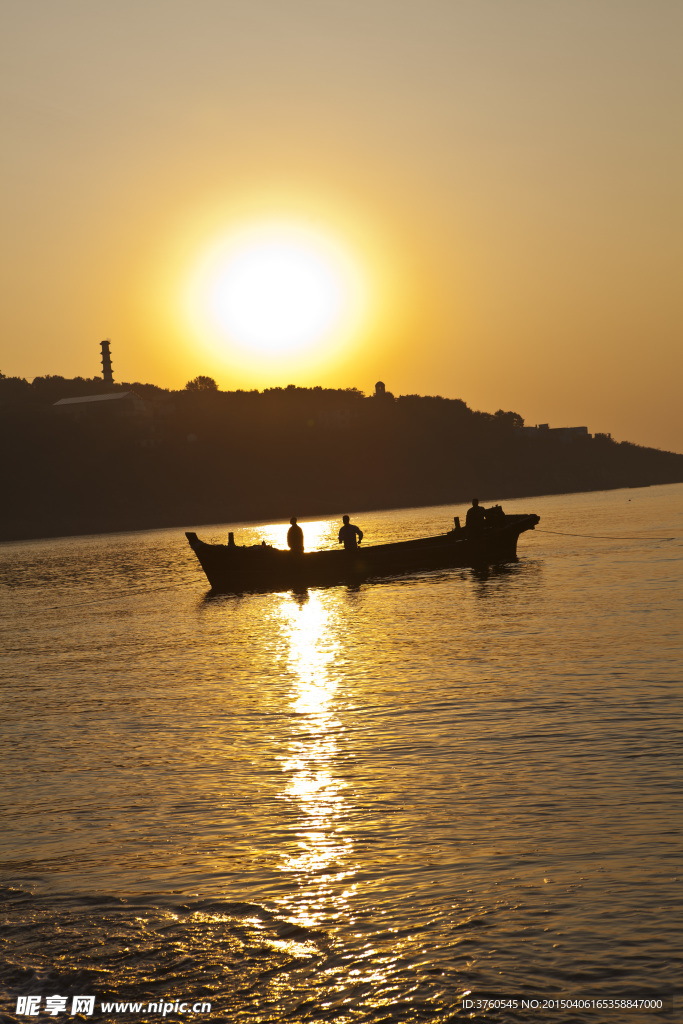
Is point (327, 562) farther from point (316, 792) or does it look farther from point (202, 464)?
point (202, 464)

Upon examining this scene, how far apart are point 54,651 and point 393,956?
849 inches

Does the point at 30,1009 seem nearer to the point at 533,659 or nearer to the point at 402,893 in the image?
the point at 402,893

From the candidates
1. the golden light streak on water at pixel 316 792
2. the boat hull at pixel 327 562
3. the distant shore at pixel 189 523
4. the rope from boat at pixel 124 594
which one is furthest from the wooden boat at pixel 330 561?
the distant shore at pixel 189 523

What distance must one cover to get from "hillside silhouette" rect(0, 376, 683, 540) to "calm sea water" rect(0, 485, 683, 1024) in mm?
122746

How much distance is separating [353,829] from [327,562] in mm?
30048

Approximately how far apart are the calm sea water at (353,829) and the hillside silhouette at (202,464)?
122746mm

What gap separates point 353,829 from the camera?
33.9 ft

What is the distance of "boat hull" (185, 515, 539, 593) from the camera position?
40.4 meters

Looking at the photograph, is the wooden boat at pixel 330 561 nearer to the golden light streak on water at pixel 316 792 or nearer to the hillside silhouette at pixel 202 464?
the golden light streak on water at pixel 316 792

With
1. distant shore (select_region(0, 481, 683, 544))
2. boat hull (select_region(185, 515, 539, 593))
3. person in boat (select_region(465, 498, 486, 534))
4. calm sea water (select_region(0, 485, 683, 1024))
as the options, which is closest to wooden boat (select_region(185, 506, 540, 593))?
boat hull (select_region(185, 515, 539, 593))

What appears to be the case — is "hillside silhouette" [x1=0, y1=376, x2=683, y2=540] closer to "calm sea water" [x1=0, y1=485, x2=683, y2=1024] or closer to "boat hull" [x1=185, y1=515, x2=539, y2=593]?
"boat hull" [x1=185, y1=515, x2=539, y2=593]

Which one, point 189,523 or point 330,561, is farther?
point 189,523

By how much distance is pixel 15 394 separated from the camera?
195 meters

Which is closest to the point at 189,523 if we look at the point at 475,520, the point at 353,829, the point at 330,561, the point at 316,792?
the point at 475,520
